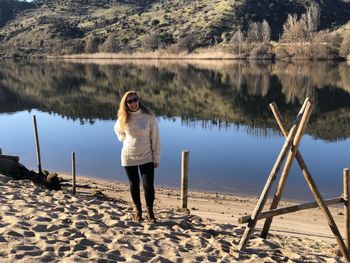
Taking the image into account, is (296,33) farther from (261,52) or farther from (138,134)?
(138,134)

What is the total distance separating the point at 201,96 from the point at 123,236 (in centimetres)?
4046

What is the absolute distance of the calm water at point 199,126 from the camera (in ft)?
69.3

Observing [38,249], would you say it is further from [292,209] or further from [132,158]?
[292,209]

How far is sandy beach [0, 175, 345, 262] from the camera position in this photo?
7.60 metres

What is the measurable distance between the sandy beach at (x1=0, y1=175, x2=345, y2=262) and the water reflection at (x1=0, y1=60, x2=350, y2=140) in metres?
18.8

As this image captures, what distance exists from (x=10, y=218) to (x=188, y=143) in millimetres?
19064

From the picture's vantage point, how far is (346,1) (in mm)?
162125

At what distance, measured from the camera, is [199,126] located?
32.8 m

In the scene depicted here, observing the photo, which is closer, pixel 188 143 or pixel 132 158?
pixel 132 158

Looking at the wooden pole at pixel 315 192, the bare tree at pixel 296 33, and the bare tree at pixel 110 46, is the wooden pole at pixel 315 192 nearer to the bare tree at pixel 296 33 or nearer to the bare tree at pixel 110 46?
the bare tree at pixel 296 33

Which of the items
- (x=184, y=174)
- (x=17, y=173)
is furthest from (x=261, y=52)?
(x=184, y=174)

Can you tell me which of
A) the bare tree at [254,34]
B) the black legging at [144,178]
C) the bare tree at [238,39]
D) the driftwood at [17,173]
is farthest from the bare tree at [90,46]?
the black legging at [144,178]

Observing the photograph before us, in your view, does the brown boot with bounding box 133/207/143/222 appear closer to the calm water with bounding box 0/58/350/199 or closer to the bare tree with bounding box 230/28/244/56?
the calm water with bounding box 0/58/350/199

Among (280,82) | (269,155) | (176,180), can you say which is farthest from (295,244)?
(280,82)
